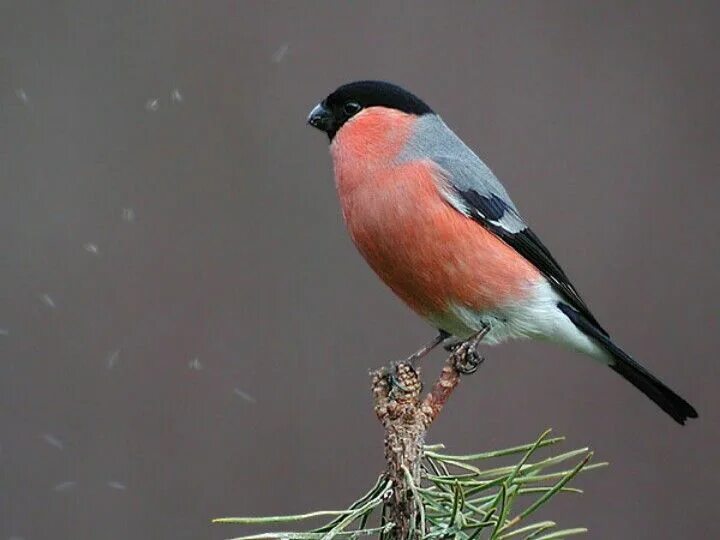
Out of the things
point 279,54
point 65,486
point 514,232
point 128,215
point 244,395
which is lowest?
point 514,232

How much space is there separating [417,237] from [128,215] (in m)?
1.50

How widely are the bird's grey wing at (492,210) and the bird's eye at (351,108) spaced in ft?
0.69

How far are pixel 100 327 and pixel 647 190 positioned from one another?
1.78 m

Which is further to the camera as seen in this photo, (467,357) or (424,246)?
(424,246)

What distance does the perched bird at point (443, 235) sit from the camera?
7.54ft

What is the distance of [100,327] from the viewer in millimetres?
3443

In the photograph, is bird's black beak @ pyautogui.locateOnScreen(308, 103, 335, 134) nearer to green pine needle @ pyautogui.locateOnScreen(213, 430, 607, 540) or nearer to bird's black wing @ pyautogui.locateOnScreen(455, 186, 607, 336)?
bird's black wing @ pyautogui.locateOnScreen(455, 186, 607, 336)

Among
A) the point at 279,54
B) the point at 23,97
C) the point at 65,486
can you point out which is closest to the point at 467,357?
the point at 65,486

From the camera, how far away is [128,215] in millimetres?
3529

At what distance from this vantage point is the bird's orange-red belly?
7.49ft

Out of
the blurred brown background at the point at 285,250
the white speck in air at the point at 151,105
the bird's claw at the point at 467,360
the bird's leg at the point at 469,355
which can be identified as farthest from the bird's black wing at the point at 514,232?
the white speck in air at the point at 151,105

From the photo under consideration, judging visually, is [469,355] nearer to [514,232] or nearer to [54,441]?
[514,232]

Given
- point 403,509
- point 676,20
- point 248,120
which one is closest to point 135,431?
point 248,120

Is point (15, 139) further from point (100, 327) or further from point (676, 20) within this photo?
point (676, 20)
